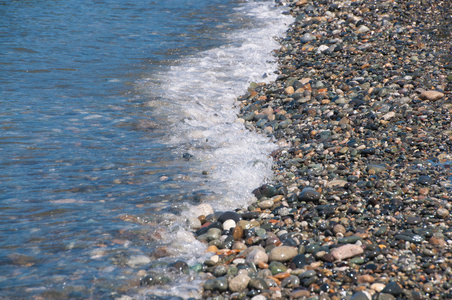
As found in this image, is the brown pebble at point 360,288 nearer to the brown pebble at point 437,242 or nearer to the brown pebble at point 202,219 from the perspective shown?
the brown pebble at point 437,242

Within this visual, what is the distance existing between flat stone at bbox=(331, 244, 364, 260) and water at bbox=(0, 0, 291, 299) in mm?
1127

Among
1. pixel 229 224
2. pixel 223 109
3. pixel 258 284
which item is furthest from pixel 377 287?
pixel 223 109

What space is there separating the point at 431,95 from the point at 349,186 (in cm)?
243

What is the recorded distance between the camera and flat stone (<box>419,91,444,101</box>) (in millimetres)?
5652

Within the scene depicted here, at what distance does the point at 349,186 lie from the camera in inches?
165

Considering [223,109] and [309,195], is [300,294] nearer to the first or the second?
[309,195]

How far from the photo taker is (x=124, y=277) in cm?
332

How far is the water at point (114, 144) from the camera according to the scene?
3551 mm

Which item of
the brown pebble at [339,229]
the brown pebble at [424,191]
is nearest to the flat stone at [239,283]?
the brown pebble at [339,229]

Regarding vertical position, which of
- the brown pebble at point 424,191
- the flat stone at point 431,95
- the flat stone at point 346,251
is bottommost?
the flat stone at point 346,251

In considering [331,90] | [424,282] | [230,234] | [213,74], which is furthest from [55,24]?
[424,282]

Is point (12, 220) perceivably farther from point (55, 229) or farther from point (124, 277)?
point (124, 277)

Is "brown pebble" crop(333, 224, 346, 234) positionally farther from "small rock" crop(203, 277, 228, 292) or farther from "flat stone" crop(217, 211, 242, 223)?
"small rock" crop(203, 277, 228, 292)

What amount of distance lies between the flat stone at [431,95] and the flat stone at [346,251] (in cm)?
331
